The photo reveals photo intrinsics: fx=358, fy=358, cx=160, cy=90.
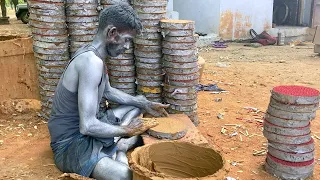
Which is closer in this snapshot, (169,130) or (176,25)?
(169,130)

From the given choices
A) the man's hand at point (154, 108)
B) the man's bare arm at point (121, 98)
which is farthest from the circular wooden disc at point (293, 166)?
the man's bare arm at point (121, 98)

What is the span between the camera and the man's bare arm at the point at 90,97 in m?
3.00

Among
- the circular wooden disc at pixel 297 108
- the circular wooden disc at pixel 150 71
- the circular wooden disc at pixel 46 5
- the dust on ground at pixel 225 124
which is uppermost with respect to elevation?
the circular wooden disc at pixel 46 5

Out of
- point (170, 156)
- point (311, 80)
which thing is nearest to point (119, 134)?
point (170, 156)

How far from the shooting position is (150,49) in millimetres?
4559

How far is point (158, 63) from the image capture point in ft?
15.2

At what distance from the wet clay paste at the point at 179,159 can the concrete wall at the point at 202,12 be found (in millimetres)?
10279

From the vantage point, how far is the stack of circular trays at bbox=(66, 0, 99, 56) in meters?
4.51

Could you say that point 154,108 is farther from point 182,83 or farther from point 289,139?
point 289,139

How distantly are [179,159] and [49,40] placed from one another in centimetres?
243

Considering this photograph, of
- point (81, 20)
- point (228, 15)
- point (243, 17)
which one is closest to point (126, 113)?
point (81, 20)

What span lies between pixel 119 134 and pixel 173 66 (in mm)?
1569

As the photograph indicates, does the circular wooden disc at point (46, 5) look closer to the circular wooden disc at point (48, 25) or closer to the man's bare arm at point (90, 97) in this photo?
the circular wooden disc at point (48, 25)

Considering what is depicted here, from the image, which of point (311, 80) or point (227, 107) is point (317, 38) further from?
point (227, 107)
